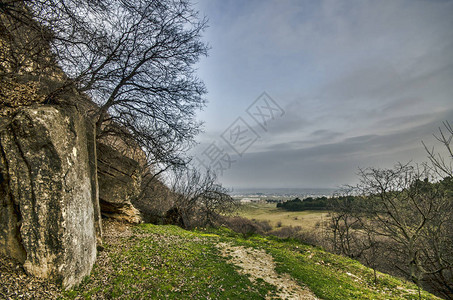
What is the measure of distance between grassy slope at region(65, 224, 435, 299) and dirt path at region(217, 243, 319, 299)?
390mm

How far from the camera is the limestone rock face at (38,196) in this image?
4.89 m

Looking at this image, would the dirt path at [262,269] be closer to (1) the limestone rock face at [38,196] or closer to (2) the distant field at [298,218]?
(1) the limestone rock face at [38,196]

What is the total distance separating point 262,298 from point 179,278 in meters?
2.94

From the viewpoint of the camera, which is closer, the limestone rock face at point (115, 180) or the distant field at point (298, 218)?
the limestone rock face at point (115, 180)

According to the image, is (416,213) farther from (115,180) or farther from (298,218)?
(298,218)

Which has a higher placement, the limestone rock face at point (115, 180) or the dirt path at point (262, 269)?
the limestone rock face at point (115, 180)

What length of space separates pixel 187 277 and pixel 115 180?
23.9ft

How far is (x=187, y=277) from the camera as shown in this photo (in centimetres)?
749

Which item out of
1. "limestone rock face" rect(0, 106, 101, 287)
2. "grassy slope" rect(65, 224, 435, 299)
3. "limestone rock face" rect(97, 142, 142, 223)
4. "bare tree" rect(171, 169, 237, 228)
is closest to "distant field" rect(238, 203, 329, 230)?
"bare tree" rect(171, 169, 237, 228)

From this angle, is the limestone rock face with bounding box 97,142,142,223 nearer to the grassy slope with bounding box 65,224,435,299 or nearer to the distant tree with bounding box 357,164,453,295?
the grassy slope with bounding box 65,224,435,299

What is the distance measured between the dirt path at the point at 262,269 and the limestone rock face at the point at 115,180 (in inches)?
253

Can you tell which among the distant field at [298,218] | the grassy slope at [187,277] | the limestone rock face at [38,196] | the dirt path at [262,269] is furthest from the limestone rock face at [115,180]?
the distant field at [298,218]

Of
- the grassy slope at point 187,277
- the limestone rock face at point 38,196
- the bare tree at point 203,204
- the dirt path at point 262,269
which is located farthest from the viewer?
the bare tree at point 203,204

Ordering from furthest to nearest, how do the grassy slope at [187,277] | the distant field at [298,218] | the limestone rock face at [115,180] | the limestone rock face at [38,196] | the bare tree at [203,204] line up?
the distant field at [298,218] → the bare tree at [203,204] → the limestone rock face at [115,180] → the grassy slope at [187,277] → the limestone rock face at [38,196]
